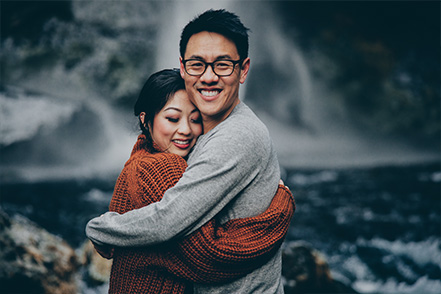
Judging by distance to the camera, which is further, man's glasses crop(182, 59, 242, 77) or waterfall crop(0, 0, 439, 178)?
waterfall crop(0, 0, 439, 178)

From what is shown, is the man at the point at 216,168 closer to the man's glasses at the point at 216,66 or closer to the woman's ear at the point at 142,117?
the man's glasses at the point at 216,66

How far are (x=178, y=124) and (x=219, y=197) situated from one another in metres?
0.62

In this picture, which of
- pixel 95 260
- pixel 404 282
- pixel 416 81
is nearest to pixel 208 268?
pixel 95 260

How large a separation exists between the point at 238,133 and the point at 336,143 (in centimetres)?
1475

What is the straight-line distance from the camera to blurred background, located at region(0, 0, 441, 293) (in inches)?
313

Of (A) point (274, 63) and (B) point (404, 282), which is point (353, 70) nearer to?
(A) point (274, 63)

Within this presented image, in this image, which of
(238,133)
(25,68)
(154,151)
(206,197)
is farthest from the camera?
(25,68)

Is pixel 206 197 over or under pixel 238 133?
under

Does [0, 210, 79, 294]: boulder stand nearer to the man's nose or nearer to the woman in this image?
the woman

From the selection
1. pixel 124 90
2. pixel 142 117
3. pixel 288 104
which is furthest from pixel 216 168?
pixel 288 104

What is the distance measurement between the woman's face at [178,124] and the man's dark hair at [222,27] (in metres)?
0.35

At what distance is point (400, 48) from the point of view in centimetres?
1528

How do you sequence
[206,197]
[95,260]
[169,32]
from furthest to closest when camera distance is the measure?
1. [169,32]
2. [95,260]
3. [206,197]

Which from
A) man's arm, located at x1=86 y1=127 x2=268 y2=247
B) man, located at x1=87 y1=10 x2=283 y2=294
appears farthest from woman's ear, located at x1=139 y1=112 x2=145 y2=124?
man's arm, located at x1=86 y1=127 x2=268 y2=247
